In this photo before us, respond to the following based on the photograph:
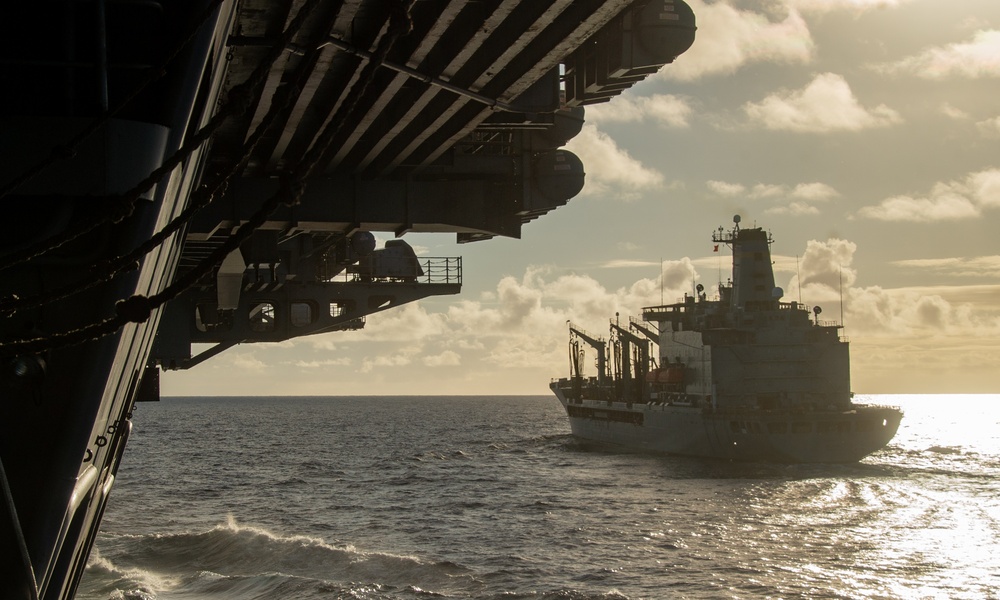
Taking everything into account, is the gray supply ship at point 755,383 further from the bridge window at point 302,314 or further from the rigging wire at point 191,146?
the rigging wire at point 191,146

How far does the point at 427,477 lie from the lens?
54469 mm

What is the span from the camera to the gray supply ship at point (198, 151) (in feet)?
15.9

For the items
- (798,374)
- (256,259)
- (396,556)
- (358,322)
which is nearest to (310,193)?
(256,259)

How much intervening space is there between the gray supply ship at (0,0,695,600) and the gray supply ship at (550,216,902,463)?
42779 mm

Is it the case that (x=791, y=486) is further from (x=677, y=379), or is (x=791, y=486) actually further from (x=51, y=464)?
(x=51, y=464)

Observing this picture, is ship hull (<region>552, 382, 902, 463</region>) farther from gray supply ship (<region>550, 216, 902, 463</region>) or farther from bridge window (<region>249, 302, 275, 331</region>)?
bridge window (<region>249, 302, 275, 331</region>)

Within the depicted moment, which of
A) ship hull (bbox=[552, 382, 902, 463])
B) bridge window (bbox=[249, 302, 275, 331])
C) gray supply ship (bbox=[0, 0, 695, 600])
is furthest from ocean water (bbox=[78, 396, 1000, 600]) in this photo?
gray supply ship (bbox=[0, 0, 695, 600])

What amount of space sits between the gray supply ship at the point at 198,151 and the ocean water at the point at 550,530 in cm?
1259

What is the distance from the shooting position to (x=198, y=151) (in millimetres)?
7195

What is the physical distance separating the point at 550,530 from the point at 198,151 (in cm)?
2938

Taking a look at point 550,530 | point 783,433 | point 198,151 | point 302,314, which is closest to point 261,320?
point 302,314

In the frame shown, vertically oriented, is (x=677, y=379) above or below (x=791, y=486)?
above

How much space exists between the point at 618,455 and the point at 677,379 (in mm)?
7520

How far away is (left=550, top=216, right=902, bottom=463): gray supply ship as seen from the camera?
56219 millimetres
